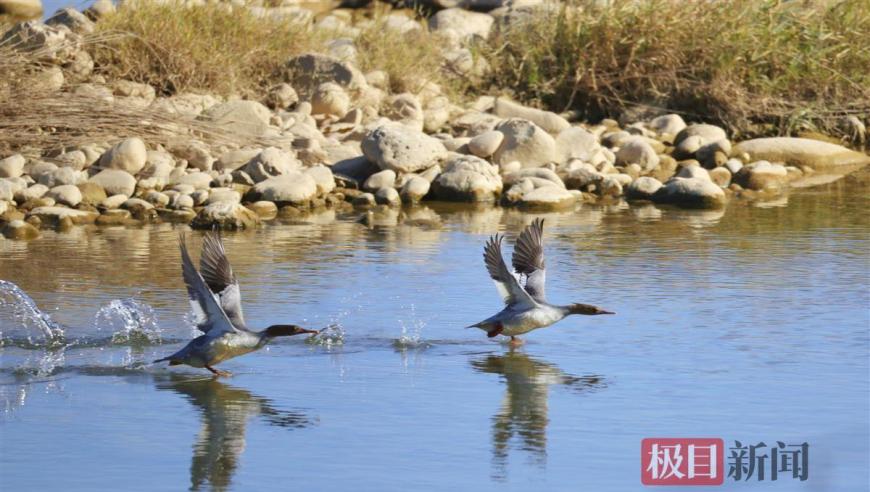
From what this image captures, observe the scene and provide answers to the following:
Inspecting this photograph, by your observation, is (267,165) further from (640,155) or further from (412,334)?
(412,334)

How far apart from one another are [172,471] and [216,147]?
9.15 meters

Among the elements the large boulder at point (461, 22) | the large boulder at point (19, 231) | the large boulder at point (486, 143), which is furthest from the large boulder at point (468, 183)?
the large boulder at point (461, 22)

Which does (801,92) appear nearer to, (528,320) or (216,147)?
(216,147)

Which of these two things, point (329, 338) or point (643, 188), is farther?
point (643, 188)

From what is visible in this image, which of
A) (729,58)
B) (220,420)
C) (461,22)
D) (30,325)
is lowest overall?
(220,420)

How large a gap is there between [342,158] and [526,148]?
6.43ft

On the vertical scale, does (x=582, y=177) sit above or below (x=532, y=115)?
below

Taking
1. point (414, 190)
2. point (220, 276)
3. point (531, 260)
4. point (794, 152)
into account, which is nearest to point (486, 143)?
point (414, 190)

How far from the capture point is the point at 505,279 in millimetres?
7961

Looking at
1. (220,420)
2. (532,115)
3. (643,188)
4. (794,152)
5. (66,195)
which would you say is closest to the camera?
(220,420)

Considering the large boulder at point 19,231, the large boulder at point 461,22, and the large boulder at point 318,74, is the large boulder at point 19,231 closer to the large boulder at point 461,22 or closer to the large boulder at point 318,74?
the large boulder at point 318,74

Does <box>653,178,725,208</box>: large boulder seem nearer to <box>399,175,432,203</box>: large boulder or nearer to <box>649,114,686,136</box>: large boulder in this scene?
<box>399,175,432,203</box>: large boulder

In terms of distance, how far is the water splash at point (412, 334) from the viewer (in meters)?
8.33

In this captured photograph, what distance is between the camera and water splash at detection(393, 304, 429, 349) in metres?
8.33
